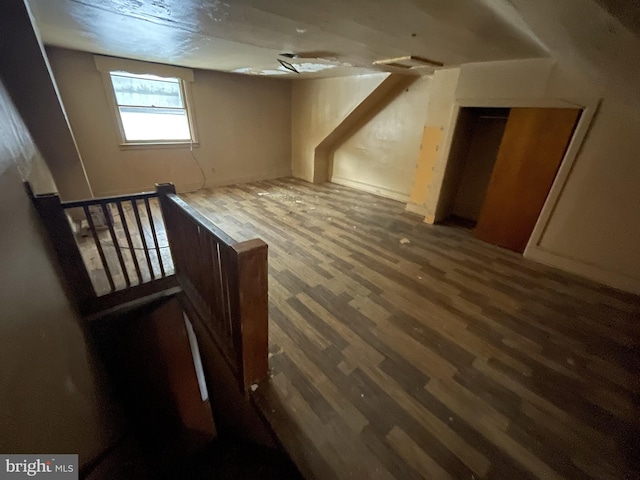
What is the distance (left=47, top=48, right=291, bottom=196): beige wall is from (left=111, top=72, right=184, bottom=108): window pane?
24cm

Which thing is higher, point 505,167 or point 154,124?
point 154,124

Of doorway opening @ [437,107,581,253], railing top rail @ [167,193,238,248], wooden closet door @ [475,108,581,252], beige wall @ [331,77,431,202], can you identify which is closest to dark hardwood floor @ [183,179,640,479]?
wooden closet door @ [475,108,581,252]

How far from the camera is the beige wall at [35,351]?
848mm

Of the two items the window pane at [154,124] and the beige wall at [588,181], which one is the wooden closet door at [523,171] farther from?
the window pane at [154,124]

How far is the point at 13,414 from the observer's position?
797mm

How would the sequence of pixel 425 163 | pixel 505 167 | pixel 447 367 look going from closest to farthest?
pixel 447 367 < pixel 505 167 < pixel 425 163

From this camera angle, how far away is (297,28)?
199 centimetres

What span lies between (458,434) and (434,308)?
3.26 ft

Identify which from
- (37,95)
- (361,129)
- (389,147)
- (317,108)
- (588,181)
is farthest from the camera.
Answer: (317,108)

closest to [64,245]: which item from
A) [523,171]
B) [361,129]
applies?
[523,171]

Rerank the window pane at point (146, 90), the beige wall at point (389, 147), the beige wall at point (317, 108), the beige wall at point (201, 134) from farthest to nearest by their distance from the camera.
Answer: the beige wall at point (317, 108) < the beige wall at point (389, 147) < the window pane at point (146, 90) < the beige wall at point (201, 134)

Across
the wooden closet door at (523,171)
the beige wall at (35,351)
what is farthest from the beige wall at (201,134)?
the wooden closet door at (523,171)

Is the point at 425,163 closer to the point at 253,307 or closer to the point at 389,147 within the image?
the point at 389,147

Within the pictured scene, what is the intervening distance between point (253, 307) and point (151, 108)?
15.4 ft
